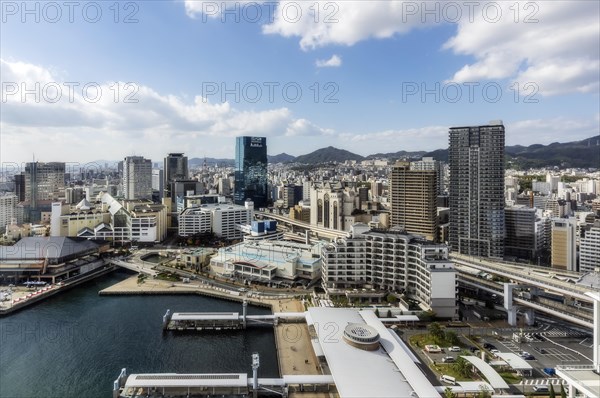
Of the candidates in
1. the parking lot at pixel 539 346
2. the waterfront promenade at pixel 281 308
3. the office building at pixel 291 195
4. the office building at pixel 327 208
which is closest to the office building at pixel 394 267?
the parking lot at pixel 539 346

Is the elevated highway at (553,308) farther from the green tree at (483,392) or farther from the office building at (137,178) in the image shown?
the office building at (137,178)

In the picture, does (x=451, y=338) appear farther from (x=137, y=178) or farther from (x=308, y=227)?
(x=137, y=178)

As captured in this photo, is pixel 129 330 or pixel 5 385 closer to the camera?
pixel 5 385

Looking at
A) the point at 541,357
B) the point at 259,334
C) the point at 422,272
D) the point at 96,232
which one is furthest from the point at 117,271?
the point at 541,357

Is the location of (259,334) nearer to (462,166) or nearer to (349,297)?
(349,297)

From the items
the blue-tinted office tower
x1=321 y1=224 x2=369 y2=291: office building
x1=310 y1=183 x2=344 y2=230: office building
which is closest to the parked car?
x1=321 y1=224 x2=369 y2=291: office building

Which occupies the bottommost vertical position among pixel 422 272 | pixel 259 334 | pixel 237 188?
pixel 259 334

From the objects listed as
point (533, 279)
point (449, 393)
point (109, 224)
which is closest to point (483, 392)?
point (449, 393)
